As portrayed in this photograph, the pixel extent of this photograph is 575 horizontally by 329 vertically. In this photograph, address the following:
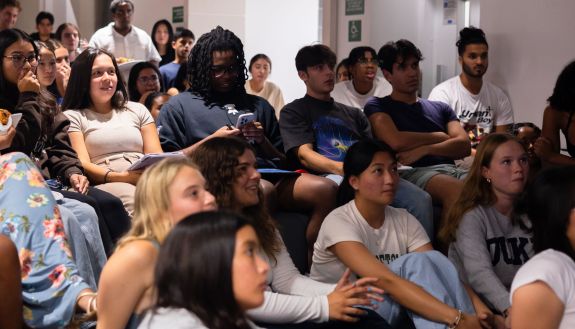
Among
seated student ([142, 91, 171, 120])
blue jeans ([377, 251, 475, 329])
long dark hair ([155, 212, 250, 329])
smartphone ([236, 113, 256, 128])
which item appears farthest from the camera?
seated student ([142, 91, 171, 120])

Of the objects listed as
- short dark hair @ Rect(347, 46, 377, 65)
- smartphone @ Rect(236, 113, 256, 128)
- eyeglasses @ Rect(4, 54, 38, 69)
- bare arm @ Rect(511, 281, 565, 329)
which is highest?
short dark hair @ Rect(347, 46, 377, 65)

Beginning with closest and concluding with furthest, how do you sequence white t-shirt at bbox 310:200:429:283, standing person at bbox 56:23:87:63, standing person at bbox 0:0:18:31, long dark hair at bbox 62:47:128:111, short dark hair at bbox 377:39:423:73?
1. white t-shirt at bbox 310:200:429:283
2. long dark hair at bbox 62:47:128:111
3. short dark hair at bbox 377:39:423:73
4. standing person at bbox 0:0:18:31
5. standing person at bbox 56:23:87:63

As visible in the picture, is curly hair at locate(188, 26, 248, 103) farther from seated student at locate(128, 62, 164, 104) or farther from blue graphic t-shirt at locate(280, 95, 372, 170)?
seated student at locate(128, 62, 164, 104)

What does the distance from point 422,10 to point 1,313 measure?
18.9ft

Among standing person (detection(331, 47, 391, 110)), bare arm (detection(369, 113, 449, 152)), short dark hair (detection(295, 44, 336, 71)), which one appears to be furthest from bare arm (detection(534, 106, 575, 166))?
standing person (detection(331, 47, 391, 110))

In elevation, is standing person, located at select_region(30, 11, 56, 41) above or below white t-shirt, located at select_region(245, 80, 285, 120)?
above

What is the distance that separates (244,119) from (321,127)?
52 centimetres

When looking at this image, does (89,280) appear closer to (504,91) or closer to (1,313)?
(1,313)

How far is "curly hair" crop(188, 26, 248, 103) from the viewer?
421 centimetres

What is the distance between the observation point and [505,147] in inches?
141

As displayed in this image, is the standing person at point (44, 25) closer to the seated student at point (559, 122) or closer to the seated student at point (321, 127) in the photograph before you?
the seated student at point (321, 127)

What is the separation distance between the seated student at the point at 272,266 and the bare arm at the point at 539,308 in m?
0.59

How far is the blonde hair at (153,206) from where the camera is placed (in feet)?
7.48

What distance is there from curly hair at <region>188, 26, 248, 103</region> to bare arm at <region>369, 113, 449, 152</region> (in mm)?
739
